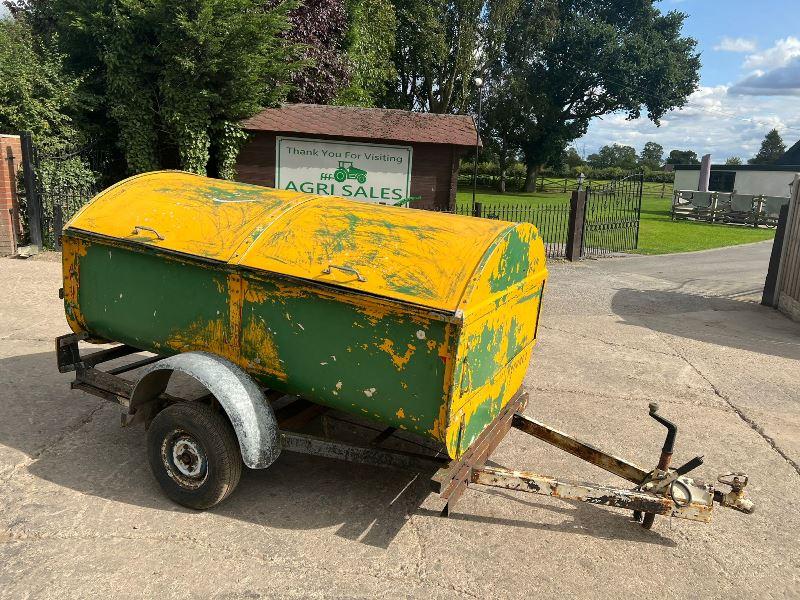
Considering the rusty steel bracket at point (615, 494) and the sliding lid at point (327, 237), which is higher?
the sliding lid at point (327, 237)

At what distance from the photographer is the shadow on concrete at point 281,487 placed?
3910 millimetres

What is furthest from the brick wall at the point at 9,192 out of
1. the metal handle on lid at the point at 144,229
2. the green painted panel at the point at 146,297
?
the metal handle on lid at the point at 144,229

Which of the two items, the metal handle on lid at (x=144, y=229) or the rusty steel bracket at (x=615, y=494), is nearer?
the rusty steel bracket at (x=615, y=494)

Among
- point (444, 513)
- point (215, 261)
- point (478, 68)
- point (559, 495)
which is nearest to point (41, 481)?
point (215, 261)

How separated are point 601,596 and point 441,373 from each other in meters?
1.47

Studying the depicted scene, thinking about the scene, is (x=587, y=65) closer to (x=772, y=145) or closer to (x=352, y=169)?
(x=352, y=169)

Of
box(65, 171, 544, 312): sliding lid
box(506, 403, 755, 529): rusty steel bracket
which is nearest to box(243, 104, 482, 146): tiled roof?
box(65, 171, 544, 312): sliding lid

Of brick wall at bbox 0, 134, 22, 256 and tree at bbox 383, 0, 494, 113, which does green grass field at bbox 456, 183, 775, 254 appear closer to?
tree at bbox 383, 0, 494, 113

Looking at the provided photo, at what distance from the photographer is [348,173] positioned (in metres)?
13.6

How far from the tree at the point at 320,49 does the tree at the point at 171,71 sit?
4395mm

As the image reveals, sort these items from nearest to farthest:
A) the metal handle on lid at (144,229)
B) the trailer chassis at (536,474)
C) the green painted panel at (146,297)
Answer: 1. the trailer chassis at (536,474)
2. the green painted panel at (146,297)
3. the metal handle on lid at (144,229)

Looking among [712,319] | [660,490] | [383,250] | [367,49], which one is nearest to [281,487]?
[383,250]

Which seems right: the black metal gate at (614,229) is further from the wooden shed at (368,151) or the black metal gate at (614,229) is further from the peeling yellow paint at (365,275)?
the peeling yellow paint at (365,275)

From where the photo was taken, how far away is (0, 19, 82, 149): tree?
12.4 metres
